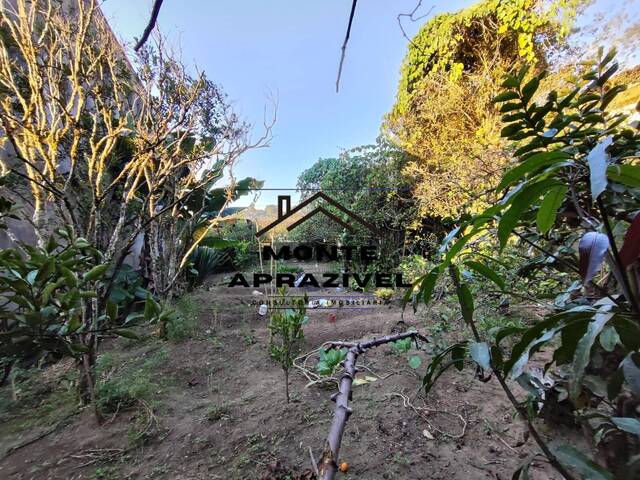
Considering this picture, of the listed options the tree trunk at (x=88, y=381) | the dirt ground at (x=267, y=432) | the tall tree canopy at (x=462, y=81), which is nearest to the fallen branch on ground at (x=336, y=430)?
the dirt ground at (x=267, y=432)

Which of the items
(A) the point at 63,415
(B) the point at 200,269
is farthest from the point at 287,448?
(B) the point at 200,269

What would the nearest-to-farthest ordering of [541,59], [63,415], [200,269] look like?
[63,415]
[541,59]
[200,269]

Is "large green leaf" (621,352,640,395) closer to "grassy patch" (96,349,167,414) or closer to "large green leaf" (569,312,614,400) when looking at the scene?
"large green leaf" (569,312,614,400)

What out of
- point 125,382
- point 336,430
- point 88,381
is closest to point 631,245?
point 336,430

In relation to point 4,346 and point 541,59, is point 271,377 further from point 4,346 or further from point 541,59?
point 541,59

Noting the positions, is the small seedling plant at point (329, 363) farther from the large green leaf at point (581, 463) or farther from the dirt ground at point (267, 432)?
the large green leaf at point (581, 463)

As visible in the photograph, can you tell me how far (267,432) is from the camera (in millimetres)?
1337

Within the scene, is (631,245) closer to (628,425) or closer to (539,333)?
(539,333)

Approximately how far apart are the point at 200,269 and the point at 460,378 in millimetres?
4085

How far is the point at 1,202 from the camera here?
0.86m

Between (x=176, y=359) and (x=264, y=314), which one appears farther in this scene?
(x=264, y=314)

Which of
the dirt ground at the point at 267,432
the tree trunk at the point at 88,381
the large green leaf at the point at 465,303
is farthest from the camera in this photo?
the tree trunk at the point at 88,381

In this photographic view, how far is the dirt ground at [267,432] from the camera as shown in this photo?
3.64 ft

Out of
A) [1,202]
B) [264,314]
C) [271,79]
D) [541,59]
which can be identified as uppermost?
[541,59]
